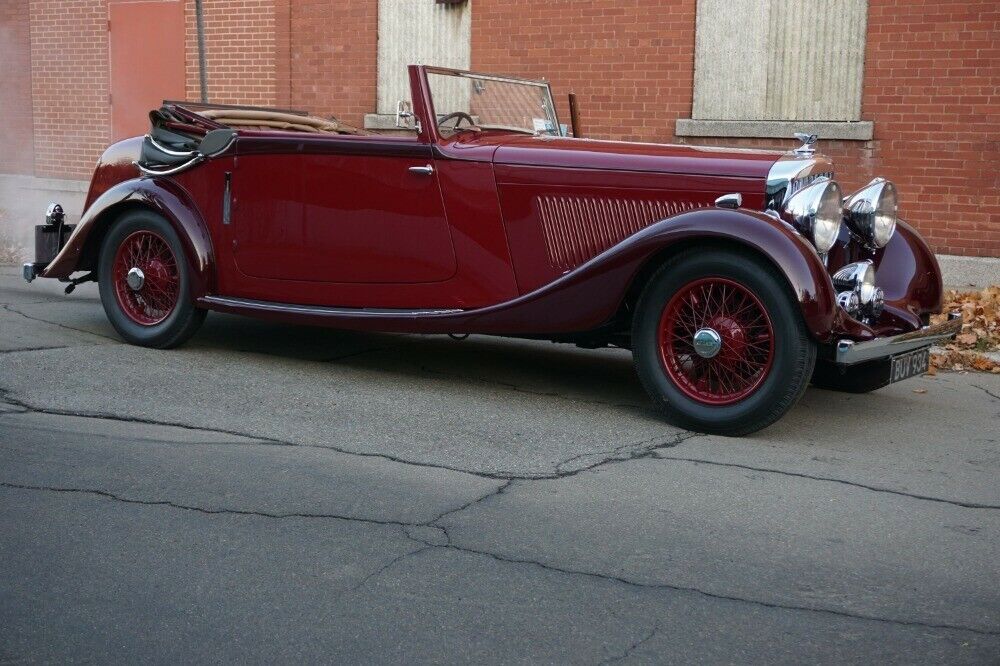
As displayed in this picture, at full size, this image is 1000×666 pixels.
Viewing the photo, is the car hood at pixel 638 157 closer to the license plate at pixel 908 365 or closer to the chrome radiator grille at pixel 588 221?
the chrome radiator grille at pixel 588 221

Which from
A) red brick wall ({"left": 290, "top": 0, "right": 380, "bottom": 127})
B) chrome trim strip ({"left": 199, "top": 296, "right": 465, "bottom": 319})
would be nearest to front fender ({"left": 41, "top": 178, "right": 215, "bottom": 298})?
chrome trim strip ({"left": 199, "top": 296, "right": 465, "bottom": 319})

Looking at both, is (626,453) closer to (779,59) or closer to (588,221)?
(588,221)

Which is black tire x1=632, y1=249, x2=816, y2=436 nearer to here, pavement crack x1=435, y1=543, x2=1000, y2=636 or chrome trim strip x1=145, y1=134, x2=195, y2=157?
pavement crack x1=435, y1=543, x2=1000, y2=636

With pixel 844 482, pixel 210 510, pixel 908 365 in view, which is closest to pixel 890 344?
pixel 908 365

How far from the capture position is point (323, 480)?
4.07 meters

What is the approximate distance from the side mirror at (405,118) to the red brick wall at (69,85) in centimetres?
987

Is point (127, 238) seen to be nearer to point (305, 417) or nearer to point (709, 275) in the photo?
point (305, 417)

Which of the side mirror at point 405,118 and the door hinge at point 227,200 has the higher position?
the side mirror at point 405,118

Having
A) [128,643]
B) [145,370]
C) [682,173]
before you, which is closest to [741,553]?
[128,643]

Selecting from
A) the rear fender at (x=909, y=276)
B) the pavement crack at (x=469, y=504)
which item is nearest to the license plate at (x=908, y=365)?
the rear fender at (x=909, y=276)

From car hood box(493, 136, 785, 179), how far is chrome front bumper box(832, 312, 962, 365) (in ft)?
2.88

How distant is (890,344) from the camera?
4.84m

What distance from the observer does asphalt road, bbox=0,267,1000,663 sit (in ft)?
9.30

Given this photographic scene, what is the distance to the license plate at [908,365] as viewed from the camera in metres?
4.94
